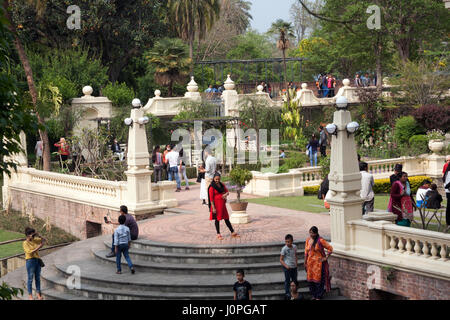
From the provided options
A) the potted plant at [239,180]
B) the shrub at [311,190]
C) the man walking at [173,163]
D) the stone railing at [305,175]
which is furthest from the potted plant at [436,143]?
the potted plant at [239,180]

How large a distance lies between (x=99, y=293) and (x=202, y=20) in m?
38.6

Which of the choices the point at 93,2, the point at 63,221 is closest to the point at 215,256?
the point at 63,221

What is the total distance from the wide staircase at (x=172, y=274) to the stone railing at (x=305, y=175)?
715 cm

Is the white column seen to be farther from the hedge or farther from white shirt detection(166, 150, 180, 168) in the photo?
the hedge

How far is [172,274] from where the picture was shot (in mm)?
15094

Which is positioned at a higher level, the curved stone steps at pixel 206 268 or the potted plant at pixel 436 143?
the potted plant at pixel 436 143

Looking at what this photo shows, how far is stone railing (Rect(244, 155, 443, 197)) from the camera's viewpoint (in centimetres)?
2292

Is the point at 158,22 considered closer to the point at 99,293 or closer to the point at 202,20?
the point at 202,20

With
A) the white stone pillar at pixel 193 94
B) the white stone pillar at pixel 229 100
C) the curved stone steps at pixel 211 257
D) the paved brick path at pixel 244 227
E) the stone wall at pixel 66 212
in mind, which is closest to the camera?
the curved stone steps at pixel 211 257

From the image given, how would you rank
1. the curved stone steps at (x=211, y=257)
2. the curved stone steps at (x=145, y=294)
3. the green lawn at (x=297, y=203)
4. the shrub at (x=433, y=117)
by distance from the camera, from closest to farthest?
the curved stone steps at (x=145, y=294), the curved stone steps at (x=211, y=257), the green lawn at (x=297, y=203), the shrub at (x=433, y=117)

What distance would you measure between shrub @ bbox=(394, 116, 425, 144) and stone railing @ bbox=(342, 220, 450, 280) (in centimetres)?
1709

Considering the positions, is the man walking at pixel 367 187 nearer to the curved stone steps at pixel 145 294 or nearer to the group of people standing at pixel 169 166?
the curved stone steps at pixel 145 294

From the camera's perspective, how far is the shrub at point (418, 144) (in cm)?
2756

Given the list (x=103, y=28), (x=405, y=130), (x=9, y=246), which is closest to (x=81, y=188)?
(x=9, y=246)
